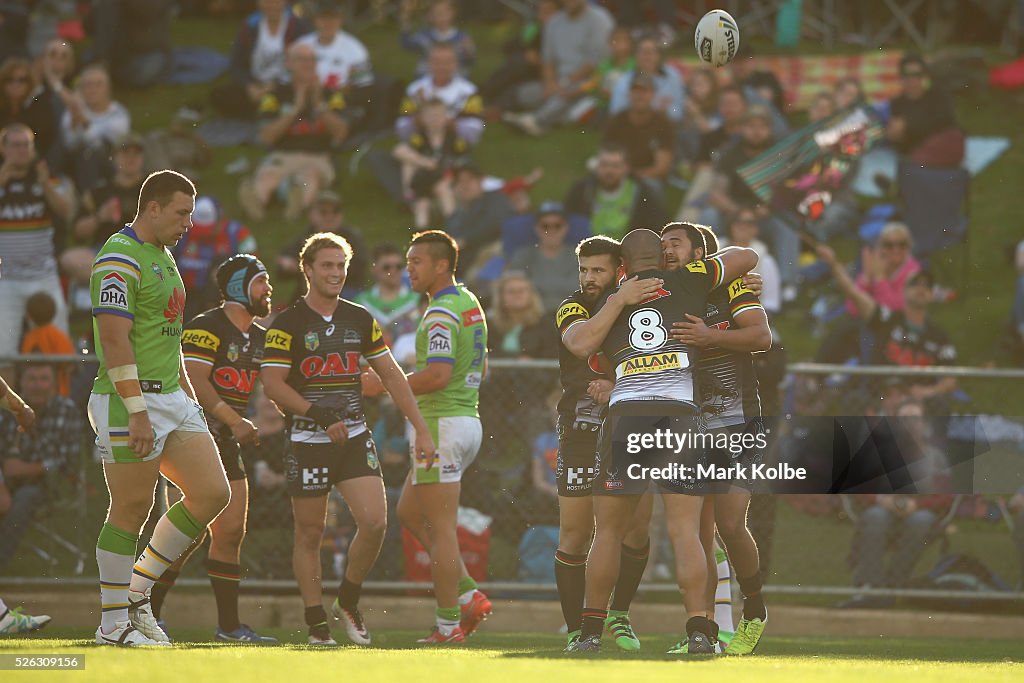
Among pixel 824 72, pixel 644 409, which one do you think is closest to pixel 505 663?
pixel 644 409

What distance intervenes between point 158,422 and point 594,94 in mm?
10694

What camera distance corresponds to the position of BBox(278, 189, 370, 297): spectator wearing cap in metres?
14.1

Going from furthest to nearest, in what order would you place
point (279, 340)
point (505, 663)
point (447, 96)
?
1. point (447, 96)
2. point (279, 340)
3. point (505, 663)

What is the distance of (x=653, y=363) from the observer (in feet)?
25.8

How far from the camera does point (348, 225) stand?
1625 cm

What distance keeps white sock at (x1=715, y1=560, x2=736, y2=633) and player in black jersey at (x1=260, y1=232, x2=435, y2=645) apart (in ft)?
6.13

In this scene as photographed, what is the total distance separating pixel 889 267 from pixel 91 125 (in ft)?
27.5

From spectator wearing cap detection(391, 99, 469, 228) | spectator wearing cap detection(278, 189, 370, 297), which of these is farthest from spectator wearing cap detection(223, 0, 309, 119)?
spectator wearing cap detection(278, 189, 370, 297)

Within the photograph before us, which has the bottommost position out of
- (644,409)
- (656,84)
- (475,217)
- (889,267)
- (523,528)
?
(523,528)

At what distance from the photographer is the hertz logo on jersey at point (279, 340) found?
8.81m

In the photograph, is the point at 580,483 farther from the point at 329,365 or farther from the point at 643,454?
the point at 329,365

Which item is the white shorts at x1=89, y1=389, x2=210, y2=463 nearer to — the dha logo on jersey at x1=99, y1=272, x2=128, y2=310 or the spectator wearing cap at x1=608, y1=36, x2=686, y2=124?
the dha logo on jersey at x1=99, y1=272, x2=128, y2=310

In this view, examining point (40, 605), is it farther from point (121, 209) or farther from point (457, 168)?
point (457, 168)

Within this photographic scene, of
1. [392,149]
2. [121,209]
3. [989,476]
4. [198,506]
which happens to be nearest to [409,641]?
[198,506]
